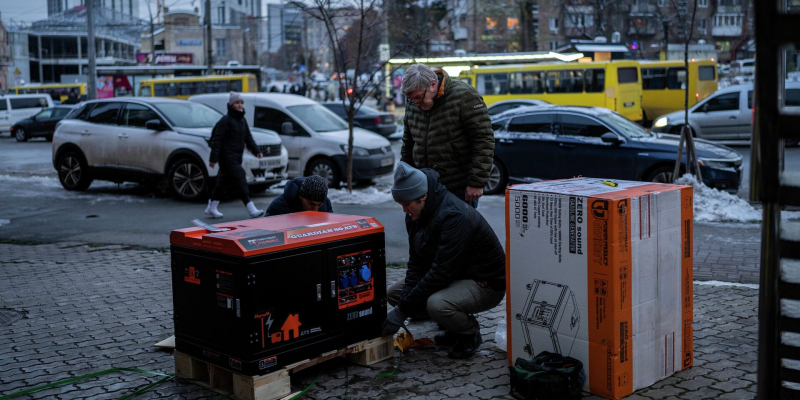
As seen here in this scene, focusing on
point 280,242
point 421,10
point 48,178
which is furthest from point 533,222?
point 421,10

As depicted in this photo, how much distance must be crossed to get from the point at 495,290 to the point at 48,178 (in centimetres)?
1451

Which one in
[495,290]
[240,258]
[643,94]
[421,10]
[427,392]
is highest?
[421,10]

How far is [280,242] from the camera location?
177 inches

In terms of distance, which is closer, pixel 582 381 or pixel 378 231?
pixel 582 381

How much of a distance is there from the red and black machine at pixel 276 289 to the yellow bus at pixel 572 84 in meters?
22.4

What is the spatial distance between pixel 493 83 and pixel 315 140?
14680 millimetres

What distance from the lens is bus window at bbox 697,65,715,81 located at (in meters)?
29.3

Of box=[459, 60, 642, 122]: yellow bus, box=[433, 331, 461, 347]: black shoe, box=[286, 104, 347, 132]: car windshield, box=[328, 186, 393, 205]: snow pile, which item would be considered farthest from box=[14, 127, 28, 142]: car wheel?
box=[433, 331, 461, 347]: black shoe

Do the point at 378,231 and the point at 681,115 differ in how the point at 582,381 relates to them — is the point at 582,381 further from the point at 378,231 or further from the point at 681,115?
the point at 681,115

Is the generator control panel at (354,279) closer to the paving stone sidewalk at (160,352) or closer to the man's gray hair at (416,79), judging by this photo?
the paving stone sidewalk at (160,352)

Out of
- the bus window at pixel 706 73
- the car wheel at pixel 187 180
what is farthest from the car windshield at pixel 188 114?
the bus window at pixel 706 73

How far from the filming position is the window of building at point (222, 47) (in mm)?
103044

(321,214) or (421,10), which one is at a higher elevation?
(421,10)

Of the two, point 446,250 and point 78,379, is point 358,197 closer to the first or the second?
point 446,250
